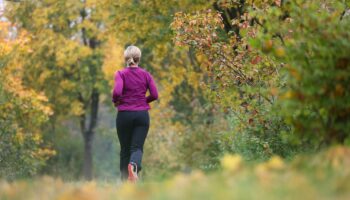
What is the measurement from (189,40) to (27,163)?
10.8 m

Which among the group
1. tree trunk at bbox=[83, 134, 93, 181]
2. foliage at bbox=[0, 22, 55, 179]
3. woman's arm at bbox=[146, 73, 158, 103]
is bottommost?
tree trunk at bbox=[83, 134, 93, 181]

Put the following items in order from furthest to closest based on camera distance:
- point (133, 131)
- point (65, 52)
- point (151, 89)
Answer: point (65, 52), point (151, 89), point (133, 131)

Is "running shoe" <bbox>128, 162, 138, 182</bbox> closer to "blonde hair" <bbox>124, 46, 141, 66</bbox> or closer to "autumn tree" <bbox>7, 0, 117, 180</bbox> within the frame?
"blonde hair" <bbox>124, 46, 141, 66</bbox>

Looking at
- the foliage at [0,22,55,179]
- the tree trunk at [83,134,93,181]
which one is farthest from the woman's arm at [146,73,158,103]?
the tree trunk at [83,134,93,181]

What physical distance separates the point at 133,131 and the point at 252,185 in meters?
5.31

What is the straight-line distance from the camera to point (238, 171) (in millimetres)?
4426

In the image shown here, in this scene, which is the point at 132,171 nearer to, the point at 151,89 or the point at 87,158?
the point at 151,89

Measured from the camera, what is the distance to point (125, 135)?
9.27 meters

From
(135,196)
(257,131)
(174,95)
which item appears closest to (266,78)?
(257,131)

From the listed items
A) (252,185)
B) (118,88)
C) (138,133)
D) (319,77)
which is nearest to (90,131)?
(138,133)

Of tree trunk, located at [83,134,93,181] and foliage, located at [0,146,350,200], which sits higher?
foliage, located at [0,146,350,200]

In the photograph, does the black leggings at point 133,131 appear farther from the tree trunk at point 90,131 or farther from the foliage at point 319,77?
the tree trunk at point 90,131

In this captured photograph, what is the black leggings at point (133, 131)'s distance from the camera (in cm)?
913

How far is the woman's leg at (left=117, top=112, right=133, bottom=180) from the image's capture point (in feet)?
30.0
